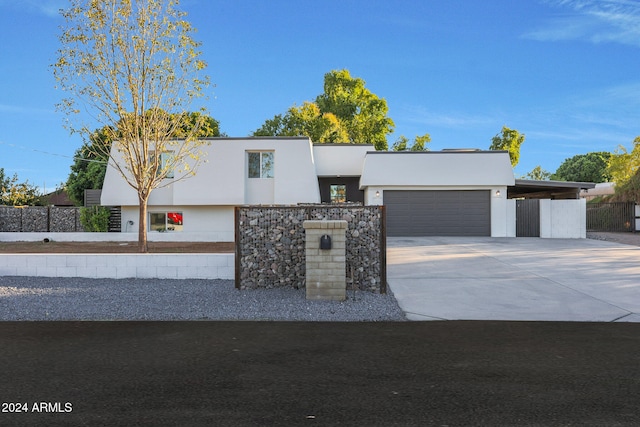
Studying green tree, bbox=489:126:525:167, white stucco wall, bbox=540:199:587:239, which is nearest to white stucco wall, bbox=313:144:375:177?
white stucco wall, bbox=540:199:587:239

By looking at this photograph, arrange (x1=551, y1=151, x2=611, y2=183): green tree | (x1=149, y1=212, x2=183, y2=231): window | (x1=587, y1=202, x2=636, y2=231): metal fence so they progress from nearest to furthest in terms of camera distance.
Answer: (x1=149, y1=212, x2=183, y2=231): window < (x1=587, y1=202, x2=636, y2=231): metal fence < (x1=551, y1=151, x2=611, y2=183): green tree

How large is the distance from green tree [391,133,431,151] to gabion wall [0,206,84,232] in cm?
3447

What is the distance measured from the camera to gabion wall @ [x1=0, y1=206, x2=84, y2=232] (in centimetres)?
2659

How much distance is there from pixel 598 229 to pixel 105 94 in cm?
3058

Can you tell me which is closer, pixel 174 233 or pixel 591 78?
pixel 174 233

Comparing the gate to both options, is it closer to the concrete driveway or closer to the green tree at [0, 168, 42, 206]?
the concrete driveway

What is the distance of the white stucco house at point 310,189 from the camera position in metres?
22.6

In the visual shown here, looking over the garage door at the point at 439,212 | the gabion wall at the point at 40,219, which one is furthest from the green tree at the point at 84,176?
the garage door at the point at 439,212

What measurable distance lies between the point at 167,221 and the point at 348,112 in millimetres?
28180
